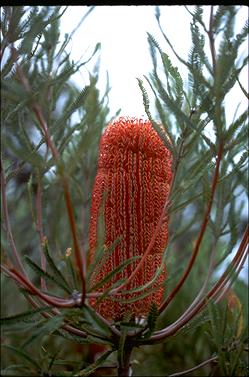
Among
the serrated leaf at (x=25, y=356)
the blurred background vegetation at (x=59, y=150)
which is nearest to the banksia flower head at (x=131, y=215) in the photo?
the blurred background vegetation at (x=59, y=150)

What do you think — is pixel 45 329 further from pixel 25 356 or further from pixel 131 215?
pixel 131 215

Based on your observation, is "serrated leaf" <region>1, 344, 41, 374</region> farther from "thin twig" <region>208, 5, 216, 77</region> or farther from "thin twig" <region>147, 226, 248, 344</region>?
"thin twig" <region>208, 5, 216, 77</region>

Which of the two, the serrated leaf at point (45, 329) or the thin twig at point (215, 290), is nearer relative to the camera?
the serrated leaf at point (45, 329)

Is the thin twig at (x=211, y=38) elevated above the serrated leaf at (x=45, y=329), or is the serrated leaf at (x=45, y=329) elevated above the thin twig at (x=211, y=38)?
the thin twig at (x=211, y=38)

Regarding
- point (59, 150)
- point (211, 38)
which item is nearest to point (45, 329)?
point (59, 150)

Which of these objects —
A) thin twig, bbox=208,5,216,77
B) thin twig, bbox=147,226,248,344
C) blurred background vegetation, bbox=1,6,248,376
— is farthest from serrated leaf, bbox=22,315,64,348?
thin twig, bbox=208,5,216,77

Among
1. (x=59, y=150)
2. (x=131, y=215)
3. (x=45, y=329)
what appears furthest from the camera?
(x=131, y=215)

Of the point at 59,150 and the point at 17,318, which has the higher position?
the point at 59,150

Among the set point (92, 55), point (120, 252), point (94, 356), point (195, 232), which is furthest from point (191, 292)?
point (92, 55)

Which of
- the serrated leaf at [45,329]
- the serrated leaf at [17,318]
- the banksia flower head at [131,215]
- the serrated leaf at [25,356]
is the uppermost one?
the banksia flower head at [131,215]

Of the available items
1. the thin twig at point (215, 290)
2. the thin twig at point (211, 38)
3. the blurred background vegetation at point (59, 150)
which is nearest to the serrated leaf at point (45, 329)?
the blurred background vegetation at point (59, 150)

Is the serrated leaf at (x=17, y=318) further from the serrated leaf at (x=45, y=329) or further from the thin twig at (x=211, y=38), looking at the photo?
the thin twig at (x=211, y=38)

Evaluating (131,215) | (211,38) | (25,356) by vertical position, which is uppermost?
(211,38)
